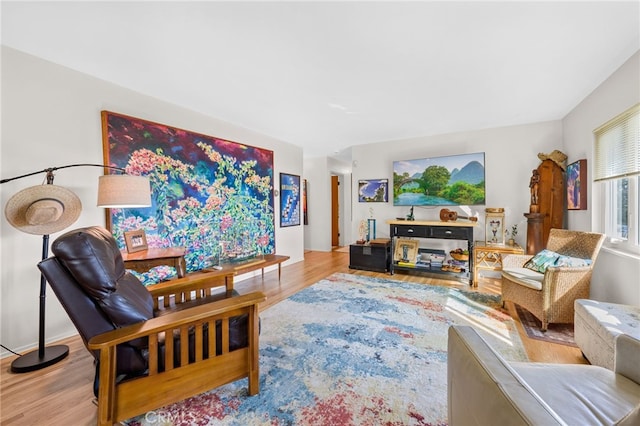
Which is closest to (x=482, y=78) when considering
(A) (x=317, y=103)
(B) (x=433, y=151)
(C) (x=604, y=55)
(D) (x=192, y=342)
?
(C) (x=604, y=55)

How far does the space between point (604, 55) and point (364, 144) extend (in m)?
3.42

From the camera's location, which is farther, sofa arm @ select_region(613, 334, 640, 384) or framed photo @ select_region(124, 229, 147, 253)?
framed photo @ select_region(124, 229, 147, 253)

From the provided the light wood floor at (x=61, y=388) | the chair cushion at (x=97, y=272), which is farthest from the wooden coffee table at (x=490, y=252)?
the chair cushion at (x=97, y=272)

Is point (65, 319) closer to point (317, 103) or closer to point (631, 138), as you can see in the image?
point (317, 103)

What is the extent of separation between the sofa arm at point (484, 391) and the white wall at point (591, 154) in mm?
2201

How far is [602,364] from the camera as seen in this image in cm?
159

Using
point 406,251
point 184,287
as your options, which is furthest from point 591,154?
point 184,287

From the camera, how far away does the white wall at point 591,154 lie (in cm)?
209

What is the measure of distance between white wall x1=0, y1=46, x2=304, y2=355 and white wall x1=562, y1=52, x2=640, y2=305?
15.3ft

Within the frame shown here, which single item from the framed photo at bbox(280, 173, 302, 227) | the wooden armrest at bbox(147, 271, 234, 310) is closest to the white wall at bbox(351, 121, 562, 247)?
the framed photo at bbox(280, 173, 302, 227)

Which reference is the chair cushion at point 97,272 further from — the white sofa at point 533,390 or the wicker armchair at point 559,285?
the wicker armchair at point 559,285

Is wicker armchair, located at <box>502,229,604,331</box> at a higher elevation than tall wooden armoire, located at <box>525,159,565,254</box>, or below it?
below

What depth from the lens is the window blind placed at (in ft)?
6.95

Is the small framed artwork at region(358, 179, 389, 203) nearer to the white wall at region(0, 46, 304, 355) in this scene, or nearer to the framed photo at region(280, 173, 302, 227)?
the framed photo at region(280, 173, 302, 227)
